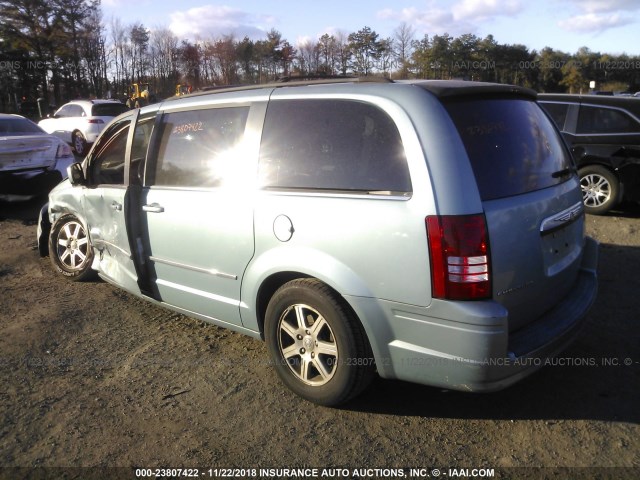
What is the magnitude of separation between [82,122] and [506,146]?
51.7 ft

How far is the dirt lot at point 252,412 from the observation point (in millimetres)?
2740

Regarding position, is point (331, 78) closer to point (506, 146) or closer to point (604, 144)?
point (506, 146)

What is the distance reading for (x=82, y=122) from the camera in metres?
16.1

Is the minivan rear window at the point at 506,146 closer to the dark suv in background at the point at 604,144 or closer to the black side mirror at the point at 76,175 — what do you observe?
the black side mirror at the point at 76,175

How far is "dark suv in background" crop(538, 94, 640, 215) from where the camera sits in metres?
7.52

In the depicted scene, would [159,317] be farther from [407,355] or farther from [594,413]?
[594,413]

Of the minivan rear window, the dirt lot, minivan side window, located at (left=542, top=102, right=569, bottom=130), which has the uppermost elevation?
minivan side window, located at (left=542, top=102, right=569, bottom=130)

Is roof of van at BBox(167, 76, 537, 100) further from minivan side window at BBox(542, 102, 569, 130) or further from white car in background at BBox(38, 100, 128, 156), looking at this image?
white car in background at BBox(38, 100, 128, 156)

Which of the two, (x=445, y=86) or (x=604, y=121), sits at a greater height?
(x=445, y=86)

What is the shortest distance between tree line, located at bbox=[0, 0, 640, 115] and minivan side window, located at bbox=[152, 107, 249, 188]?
848 inches

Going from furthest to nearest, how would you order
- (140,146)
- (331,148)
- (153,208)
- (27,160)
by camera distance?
(27,160)
(140,146)
(153,208)
(331,148)

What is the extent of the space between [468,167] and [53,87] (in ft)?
150

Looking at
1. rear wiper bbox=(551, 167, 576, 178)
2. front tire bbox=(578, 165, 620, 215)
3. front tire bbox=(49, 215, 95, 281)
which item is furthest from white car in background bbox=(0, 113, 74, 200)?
front tire bbox=(578, 165, 620, 215)

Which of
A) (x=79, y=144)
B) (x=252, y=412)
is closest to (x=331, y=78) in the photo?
(x=252, y=412)
